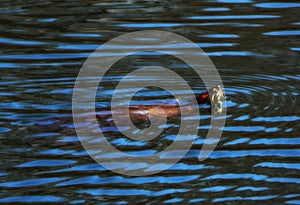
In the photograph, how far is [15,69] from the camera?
8117 millimetres

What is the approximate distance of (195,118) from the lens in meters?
6.55

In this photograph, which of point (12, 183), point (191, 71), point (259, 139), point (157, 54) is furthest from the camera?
point (157, 54)

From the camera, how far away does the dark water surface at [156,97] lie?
5.23m

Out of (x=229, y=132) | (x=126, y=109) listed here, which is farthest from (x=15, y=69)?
(x=229, y=132)

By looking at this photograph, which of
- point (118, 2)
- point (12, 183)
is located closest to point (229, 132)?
point (12, 183)

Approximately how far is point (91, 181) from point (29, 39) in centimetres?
430

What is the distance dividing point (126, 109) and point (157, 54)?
6.61 ft

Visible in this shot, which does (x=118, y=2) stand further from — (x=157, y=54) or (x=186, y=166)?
(x=186, y=166)

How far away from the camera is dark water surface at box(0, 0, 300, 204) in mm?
5234

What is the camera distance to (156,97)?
7109 millimetres

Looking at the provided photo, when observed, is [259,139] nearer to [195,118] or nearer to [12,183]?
[195,118]

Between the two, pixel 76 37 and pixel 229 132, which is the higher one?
pixel 76 37

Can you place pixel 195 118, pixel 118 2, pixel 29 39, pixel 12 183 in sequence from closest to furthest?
pixel 12 183 < pixel 195 118 < pixel 29 39 < pixel 118 2

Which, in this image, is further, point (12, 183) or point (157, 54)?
point (157, 54)
